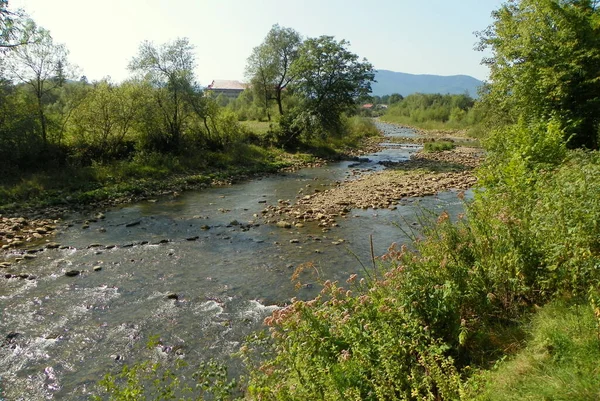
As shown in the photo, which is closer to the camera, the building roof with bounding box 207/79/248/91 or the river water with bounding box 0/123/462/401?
the river water with bounding box 0/123/462/401

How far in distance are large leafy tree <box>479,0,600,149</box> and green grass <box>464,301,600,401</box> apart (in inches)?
468

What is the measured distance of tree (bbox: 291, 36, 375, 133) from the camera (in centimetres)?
3322

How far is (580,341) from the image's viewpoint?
3.47 meters

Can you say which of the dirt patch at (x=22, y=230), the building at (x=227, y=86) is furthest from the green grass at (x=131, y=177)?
the building at (x=227, y=86)

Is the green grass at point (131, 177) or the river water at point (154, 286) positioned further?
the green grass at point (131, 177)

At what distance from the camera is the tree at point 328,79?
33.2m

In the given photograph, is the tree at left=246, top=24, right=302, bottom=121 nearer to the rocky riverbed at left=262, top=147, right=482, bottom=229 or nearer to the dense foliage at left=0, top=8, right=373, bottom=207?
the dense foliage at left=0, top=8, right=373, bottom=207

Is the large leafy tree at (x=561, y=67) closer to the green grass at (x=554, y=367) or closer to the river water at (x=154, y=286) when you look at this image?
the river water at (x=154, y=286)

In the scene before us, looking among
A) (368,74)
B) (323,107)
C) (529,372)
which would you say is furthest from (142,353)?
(368,74)

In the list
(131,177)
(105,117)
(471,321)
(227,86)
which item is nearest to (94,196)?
(131,177)

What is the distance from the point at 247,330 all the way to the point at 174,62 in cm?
2409

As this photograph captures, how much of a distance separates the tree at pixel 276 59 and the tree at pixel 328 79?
219 inches

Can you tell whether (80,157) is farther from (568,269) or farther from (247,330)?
(568,269)

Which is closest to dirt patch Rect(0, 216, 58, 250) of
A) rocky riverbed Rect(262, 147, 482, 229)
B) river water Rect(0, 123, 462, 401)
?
river water Rect(0, 123, 462, 401)
